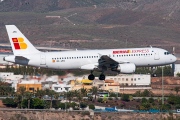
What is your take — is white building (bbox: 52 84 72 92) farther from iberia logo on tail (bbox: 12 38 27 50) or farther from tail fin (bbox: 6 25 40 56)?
iberia logo on tail (bbox: 12 38 27 50)

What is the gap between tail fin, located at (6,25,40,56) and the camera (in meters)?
97.5

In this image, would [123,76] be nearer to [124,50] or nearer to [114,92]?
[114,92]

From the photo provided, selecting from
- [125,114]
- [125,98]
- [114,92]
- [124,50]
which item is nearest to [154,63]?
[124,50]

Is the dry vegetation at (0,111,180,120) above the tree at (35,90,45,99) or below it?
below

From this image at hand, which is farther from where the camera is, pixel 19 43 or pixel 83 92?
pixel 83 92

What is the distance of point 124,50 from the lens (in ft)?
319

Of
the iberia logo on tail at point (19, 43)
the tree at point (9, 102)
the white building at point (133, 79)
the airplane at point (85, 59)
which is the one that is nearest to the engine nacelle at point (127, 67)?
the airplane at point (85, 59)

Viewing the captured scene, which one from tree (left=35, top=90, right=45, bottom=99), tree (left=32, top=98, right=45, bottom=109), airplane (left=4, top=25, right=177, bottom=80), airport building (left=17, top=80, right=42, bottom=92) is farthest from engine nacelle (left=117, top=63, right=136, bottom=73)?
tree (left=35, top=90, right=45, bottom=99)

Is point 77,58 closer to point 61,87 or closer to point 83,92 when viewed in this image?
point 61,87

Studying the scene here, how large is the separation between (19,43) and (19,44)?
0.22 meters

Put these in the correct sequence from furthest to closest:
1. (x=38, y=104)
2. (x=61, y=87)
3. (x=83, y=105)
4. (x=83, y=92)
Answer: (x=83, y=92), (x=61, y=87), (x=83, y=105), (x=38, y=104)

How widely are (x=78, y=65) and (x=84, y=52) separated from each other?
5.09 ft

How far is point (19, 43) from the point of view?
322 feet

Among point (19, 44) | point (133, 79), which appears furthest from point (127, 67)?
point (133, 79)
